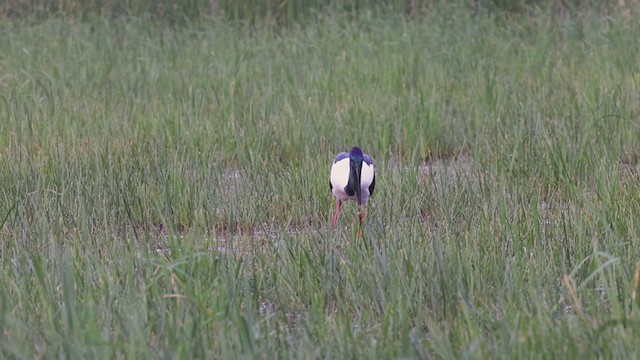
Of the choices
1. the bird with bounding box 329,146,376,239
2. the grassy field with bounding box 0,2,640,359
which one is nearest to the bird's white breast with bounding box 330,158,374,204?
the bird with bounding box 329,146,376,239

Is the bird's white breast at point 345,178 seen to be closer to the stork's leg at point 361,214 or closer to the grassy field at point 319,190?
the stork's leg at point 361,214

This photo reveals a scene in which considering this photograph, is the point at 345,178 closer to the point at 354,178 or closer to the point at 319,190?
the point at 354,178

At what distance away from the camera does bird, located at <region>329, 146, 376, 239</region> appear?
4922mm

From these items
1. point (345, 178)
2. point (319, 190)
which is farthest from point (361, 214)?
point (319, 190)

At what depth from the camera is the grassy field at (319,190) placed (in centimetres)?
340

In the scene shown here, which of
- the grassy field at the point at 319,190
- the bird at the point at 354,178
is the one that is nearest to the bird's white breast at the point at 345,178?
the bird at the point at 354,178

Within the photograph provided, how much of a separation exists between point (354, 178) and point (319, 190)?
2.83ft

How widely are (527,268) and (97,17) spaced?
27.6 feet

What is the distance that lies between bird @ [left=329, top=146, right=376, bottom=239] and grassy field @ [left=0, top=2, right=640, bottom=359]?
5.6 inches

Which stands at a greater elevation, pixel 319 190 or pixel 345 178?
pixel 345 178

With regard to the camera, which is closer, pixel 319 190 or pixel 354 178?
pixel 354 178

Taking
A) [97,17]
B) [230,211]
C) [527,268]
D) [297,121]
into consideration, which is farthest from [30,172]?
[97,17]

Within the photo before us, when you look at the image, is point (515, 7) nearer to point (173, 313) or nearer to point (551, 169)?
point (551, 169)

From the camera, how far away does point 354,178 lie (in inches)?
193
